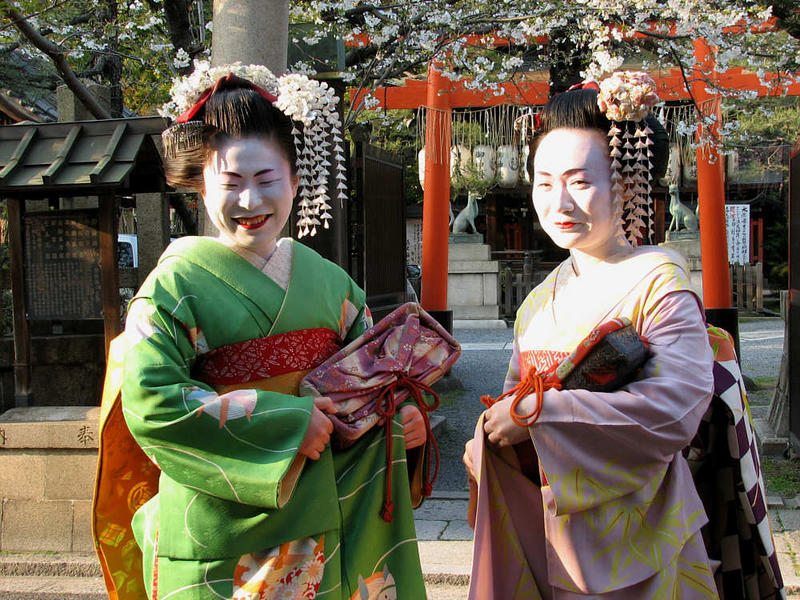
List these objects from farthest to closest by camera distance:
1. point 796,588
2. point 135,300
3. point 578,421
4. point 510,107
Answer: point 510,107 < point 796,588 < point 135,300 < point 578,421

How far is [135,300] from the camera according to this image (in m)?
2.16

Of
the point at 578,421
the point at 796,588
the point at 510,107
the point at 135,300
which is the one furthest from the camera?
the point at 510,107

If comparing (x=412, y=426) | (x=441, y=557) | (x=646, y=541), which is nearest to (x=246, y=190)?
(x=412, y=426)

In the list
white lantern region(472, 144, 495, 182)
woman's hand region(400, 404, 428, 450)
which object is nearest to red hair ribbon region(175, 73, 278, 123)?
woman's hand region(400, 404, 428, 450)

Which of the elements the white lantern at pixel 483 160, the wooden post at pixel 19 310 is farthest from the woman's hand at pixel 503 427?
the white lantern at pixel 483 160

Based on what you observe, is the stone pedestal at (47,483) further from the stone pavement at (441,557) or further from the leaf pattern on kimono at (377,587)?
the leaf pattern on kimono at (377,587)

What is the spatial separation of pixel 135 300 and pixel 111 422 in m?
0.44

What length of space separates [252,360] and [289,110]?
722 mm

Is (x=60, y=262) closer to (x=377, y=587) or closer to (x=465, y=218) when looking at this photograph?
(x=377, y=587)

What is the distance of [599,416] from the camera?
2.02 meters

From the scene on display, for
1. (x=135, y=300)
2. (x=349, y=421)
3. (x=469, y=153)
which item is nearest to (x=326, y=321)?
(x=349, y=421)

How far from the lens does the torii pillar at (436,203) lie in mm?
8805

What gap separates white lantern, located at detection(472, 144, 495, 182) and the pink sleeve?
12583mm

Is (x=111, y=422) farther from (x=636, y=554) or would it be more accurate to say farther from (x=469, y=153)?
(x=469, y=153)
